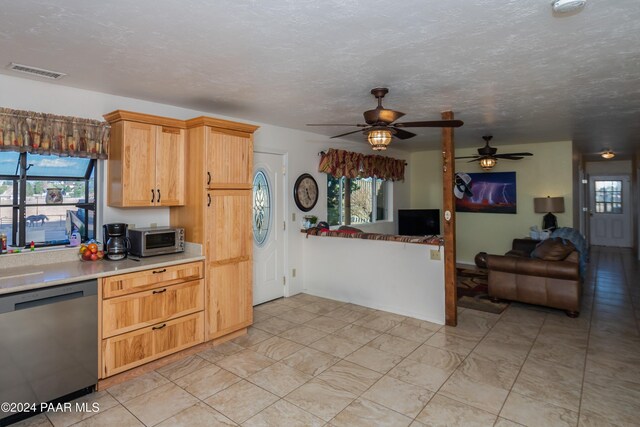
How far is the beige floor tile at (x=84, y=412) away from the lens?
238 centimetres

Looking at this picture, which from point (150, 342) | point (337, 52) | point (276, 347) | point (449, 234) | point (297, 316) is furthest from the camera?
point (297, 316)

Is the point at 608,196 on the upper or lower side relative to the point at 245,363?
upper

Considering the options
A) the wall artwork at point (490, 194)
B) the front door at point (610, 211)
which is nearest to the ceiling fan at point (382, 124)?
the wall artwork at point (490, 194)

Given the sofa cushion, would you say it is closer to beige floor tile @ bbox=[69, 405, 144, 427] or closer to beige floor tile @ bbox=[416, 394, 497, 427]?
beige floor tile @ bbox=[416, 394, 497, 427]

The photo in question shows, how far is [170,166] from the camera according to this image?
11.5ft

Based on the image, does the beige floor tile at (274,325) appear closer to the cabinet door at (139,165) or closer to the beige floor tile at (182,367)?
the beige floor tile at (182,367)

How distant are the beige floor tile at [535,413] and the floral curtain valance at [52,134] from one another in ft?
12.8

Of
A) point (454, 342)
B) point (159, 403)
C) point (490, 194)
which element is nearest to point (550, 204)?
point (490, 194)

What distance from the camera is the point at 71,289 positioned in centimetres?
256

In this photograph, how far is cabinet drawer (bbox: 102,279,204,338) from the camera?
277 cm

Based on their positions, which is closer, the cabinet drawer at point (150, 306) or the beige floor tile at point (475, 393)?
the beige floor tile at point (475, 393)

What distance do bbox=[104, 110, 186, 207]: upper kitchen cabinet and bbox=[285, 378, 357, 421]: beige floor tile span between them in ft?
6.91

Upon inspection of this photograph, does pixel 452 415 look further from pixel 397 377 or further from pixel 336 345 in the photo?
pixel 336 345

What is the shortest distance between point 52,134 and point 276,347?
272 cm
